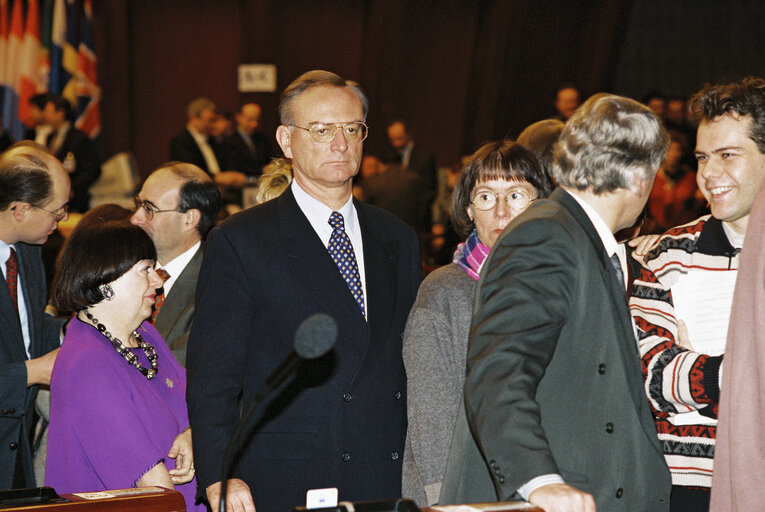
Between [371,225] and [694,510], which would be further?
[371,225]

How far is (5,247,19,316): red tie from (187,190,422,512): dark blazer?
1.24 meters

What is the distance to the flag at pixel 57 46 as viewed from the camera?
10.2m

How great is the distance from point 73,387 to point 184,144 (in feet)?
21.7

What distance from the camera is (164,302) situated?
143 inches

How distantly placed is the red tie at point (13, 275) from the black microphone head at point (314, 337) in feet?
7.96

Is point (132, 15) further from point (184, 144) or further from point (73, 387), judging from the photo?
point (73, 387)

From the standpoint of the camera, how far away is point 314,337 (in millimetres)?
1499

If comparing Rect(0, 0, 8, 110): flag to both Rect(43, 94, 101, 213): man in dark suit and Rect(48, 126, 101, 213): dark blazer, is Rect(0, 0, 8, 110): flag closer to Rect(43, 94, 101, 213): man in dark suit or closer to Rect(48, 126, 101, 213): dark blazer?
Rect(43, 94, 101, 213): man in dark suit

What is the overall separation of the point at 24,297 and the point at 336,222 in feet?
4.92

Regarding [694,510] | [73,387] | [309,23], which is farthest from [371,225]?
[309,23]

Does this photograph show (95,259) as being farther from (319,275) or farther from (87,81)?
(87,81)

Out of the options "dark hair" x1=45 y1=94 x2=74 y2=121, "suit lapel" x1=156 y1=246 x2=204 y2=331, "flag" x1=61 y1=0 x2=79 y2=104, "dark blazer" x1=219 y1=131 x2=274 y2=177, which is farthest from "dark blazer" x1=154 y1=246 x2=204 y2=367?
"flag" x1=61 y1=0 x2=79 y2=104

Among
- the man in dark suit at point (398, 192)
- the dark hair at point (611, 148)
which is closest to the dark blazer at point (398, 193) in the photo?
the man in dark suit at point (398, 192)

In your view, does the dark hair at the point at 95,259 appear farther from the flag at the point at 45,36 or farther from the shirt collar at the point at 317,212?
the flag at the point at 45,36
